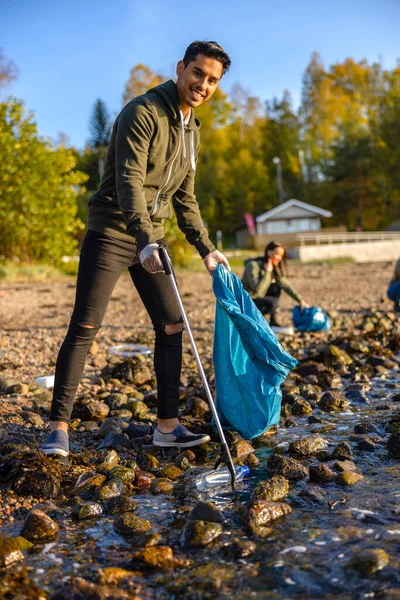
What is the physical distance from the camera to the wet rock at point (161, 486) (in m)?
3.43

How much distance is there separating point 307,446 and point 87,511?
4.97ft

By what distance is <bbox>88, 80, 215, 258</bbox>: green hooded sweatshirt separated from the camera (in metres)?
3.41

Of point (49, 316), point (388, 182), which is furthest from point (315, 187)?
point (49, 316)

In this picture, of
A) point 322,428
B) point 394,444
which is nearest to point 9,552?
point 394,444

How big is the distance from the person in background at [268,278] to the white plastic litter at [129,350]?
5.98 feet

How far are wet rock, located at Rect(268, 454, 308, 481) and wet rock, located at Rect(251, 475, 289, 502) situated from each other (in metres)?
0.20

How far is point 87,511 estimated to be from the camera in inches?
122

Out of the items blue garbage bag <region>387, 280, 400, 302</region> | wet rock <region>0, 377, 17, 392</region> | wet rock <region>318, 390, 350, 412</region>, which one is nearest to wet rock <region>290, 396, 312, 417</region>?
wet rock <region>318, 390, 350, 412</region>

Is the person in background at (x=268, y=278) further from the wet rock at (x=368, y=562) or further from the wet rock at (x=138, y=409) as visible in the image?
the wet rock at (x=368, y=562)

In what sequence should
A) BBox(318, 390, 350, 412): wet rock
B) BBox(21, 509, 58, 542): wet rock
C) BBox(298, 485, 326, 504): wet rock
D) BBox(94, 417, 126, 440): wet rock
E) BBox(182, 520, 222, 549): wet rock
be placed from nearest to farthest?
1. BBox(182, 520, 222, 549): wet rock
2. BBox(21, 509, 58, 542): wet rock
3. BBox(298, 485, 326, 504): wet rock
4. BBox(94, 417, 126, 440): wet rock
5. BBox(318, 390, 350, 412): wet rock

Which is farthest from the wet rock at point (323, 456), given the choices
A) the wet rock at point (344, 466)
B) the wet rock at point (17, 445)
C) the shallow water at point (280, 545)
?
the wet rock at point (17, 445)

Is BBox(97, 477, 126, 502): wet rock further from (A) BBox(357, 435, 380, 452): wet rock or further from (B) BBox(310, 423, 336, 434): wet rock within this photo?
(B) BBox(310, 423, 336, 434): wet rock

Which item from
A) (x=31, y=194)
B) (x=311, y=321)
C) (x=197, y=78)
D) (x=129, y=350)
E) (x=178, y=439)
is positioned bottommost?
(x=178, y=439)

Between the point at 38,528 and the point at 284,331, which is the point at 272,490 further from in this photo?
the point at 284,331
